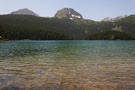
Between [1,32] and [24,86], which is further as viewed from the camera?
[1,32]

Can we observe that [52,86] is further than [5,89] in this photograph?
Yes

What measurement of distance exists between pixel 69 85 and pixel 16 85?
4070mm

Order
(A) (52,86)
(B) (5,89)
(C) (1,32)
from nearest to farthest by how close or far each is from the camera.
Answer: (B) (5,89) → (A) (52,86) → (C) (1,32)

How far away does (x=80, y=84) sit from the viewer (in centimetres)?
1110

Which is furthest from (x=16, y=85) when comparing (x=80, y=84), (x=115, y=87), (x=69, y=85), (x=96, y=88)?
(x=115, y=87)

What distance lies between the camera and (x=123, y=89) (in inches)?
393

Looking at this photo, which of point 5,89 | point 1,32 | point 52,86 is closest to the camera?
point 5,89

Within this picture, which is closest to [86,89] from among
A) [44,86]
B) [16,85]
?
[44,86]

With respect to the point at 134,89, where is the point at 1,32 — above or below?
above

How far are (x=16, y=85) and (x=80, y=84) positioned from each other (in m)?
4.95

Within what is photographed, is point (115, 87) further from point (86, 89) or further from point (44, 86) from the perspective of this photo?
point (44, 86)

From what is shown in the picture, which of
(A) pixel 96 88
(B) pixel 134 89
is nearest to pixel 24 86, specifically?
(A) pixel 96 88

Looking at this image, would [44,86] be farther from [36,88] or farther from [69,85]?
[69,85]

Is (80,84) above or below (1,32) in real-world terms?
below
